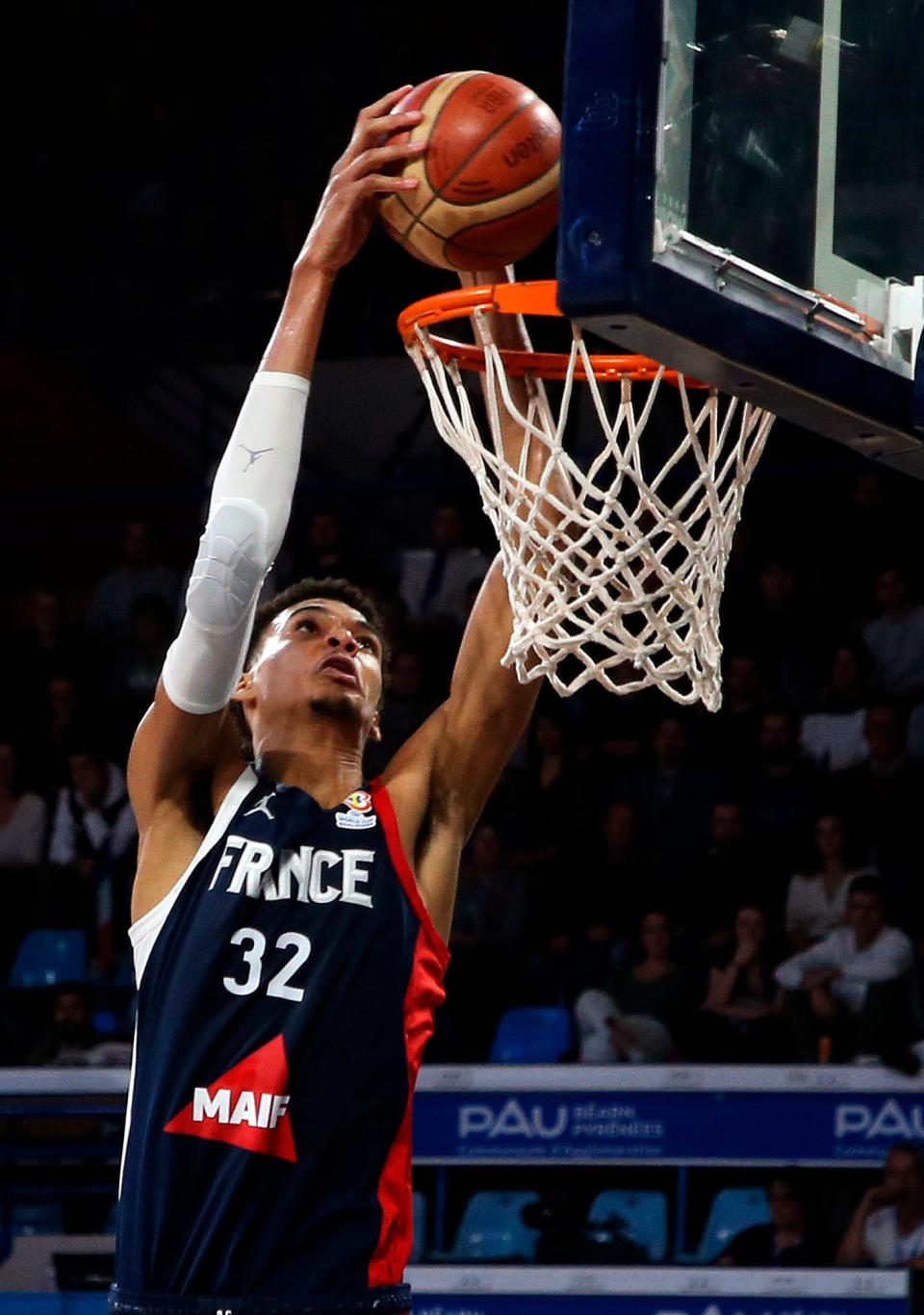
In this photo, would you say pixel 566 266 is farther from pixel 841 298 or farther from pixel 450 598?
pixel 450 598

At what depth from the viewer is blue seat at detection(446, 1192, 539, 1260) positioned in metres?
6.81

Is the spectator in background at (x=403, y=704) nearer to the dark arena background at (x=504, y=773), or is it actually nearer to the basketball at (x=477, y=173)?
the dark arena background at (x=504, y=773)

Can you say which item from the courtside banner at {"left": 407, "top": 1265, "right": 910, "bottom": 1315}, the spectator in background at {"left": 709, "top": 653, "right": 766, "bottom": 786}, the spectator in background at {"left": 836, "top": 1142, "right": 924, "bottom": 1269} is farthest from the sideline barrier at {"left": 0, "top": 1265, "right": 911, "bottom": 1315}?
the spectator in background at {"left": 709, "top": 653, "right": 766, "bottom": 786}

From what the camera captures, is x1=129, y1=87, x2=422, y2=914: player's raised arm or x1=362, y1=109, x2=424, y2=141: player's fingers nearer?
x1=129, y1=87, x2=422, y2=914: player's raised arm

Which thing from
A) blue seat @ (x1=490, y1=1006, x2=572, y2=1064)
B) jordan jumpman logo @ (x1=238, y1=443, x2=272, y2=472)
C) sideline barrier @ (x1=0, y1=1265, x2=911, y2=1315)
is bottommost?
sideline barrier @ (x1=0, y1=1265, x2=911, y2=1315)

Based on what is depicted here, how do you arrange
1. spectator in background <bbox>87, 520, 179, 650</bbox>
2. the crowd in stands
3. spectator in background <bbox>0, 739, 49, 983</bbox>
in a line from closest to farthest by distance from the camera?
the crowd in stands < spectator in background <bbox>0, 739, 49, 983</bbox> < spectator in background <bbox>87, 520, 179, 650</bbox>

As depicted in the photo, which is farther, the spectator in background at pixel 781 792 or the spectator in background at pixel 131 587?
the spectator in background at pixel 131 587

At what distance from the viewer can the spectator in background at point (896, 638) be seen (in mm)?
8273

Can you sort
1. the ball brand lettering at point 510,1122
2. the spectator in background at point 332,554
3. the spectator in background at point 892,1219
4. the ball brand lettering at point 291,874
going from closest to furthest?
the ball brand lettering at point 291,874 → the spectator in background at point 892,1219 → the ball brand lettering at point 510,1122 → the spectator in background at point 332,554

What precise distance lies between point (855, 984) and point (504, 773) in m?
2.09

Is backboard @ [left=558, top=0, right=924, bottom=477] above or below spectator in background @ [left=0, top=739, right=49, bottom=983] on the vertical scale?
below

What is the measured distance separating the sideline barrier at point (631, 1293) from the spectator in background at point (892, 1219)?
0.23 meters

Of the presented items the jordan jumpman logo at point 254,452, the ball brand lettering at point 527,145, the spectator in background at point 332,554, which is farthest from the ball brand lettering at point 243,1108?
the spectator in background at point 332,554

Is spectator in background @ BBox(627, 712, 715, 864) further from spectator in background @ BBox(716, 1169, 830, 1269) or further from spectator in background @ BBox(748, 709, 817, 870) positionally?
spectator in background @ BBox(716, 1169, 830, 1269)
